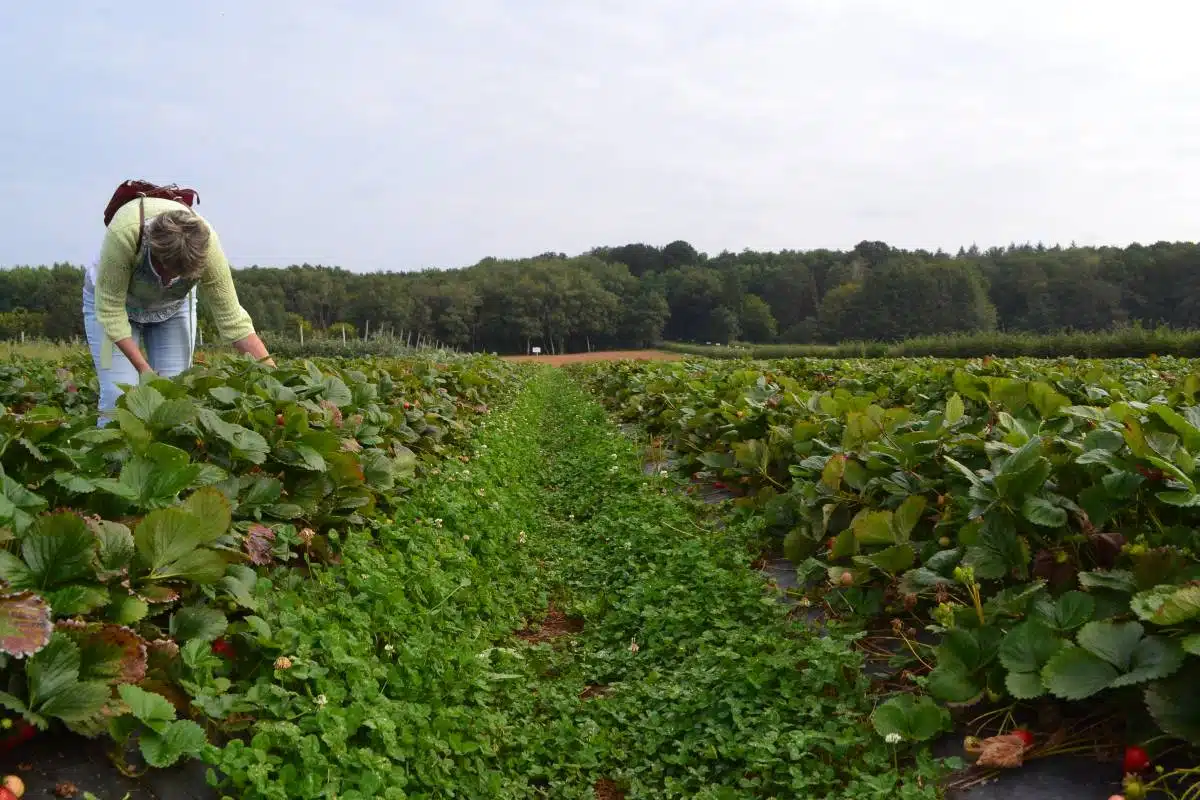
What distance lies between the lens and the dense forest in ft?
201

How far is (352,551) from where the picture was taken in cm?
333

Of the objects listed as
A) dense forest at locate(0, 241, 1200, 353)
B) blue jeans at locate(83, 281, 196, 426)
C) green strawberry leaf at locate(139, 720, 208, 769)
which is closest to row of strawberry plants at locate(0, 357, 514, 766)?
green strawberry leaf at locate(139, 720, 208, 769)

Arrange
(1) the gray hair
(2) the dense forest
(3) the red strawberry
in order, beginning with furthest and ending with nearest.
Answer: (2) the dense forest < (1) the gray hair < (3) the red strawberry

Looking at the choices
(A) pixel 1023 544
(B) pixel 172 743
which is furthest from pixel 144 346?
(A) pixel 1023 544

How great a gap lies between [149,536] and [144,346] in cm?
343

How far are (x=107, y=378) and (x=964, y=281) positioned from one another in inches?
2895

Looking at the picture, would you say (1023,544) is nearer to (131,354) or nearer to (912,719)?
(912,719)

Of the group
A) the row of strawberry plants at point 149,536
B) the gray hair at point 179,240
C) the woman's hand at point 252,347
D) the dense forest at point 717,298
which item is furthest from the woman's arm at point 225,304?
the dense forest at point 717,298

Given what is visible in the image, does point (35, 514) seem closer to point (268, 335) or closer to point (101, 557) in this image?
point (101, 557)

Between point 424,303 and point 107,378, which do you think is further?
point 424,303

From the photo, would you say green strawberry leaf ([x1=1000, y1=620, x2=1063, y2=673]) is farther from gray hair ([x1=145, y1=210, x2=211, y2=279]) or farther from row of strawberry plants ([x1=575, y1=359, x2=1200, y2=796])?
gray hair ([x1=145, y1=210, x2=211, y2=279])

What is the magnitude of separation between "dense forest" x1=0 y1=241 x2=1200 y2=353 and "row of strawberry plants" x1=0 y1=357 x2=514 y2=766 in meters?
54.7

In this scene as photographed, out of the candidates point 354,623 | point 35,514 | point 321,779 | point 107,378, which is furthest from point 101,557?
point 107,378

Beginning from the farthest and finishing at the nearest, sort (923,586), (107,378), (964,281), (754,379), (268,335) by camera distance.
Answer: (964,281)
(268,335)
(754,379)
(107,378)
(923,586)
